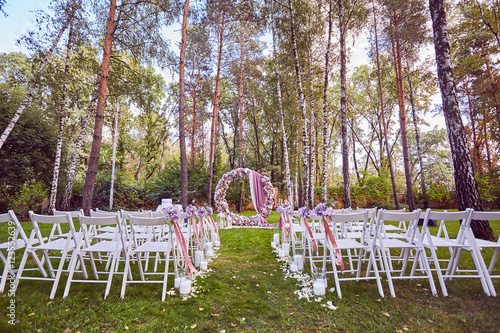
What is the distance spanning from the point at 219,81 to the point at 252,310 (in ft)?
42.1

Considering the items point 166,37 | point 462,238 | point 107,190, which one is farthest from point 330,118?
point 462,238

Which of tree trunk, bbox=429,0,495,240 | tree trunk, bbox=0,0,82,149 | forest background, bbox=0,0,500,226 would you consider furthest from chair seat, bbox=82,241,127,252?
tree trunk, bbox=0,0,82,149

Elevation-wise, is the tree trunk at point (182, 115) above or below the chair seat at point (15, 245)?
above

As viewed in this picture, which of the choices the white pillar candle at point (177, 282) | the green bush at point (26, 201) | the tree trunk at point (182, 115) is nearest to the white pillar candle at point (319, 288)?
the white pillar candle at point (177, 282)

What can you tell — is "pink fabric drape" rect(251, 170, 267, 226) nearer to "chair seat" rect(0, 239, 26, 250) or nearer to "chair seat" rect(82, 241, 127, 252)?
"chair seat" rect(82, 241, 127, 252)

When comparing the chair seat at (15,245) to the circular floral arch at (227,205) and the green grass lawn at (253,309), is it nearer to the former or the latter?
the green grass lawn at (253,309)

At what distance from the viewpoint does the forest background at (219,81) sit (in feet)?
25.5

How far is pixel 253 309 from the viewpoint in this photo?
258 centimetres

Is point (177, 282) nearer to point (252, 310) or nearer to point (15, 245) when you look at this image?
point (252, 310)

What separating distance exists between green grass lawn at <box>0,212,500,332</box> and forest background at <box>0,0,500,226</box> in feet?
14.0

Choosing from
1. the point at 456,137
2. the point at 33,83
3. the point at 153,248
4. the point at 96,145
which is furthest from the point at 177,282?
the point at 33,83

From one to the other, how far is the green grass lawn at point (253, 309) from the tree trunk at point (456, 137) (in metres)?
1.86

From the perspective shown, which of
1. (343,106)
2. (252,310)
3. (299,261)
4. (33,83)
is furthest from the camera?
(343,106)

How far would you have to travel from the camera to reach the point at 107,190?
12.8 metres
